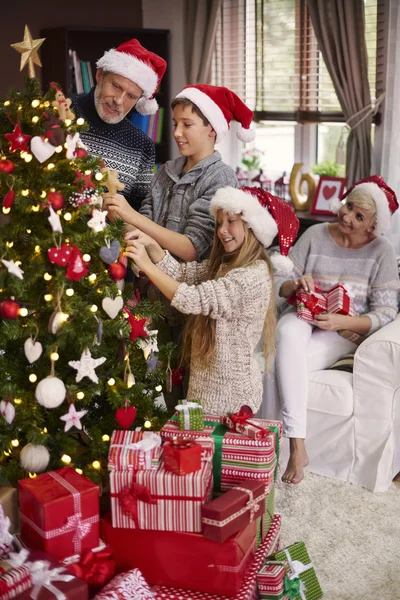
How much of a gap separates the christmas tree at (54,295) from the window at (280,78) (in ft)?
9.86

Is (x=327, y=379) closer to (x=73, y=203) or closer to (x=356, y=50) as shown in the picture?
(x=73, y=203)

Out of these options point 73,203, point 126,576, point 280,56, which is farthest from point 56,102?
point 280,56

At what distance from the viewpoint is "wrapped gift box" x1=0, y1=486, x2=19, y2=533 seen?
6.66 ft

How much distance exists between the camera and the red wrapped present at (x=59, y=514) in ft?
6.09

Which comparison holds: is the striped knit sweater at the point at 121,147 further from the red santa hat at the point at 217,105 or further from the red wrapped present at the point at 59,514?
the red wrapped present at the point at 59,514

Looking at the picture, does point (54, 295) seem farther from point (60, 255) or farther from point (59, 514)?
point (59, 514)

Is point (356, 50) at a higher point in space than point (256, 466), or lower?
higher

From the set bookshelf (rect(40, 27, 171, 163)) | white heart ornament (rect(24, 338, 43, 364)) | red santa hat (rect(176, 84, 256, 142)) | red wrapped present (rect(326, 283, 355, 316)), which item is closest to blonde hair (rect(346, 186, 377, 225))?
red wrapped present (rect(326, 283, 355, 316))

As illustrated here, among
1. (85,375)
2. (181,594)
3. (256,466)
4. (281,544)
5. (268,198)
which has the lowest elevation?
(281,544)

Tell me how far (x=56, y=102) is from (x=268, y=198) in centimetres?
88

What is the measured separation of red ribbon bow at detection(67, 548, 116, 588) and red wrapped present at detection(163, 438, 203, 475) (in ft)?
0.93

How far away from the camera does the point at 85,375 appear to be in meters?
2.04

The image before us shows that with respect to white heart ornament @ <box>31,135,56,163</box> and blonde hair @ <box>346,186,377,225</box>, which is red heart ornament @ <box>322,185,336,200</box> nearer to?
blonde hair @ <box>346,186,377,225</box>

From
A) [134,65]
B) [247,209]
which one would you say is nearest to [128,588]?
[247,209]
